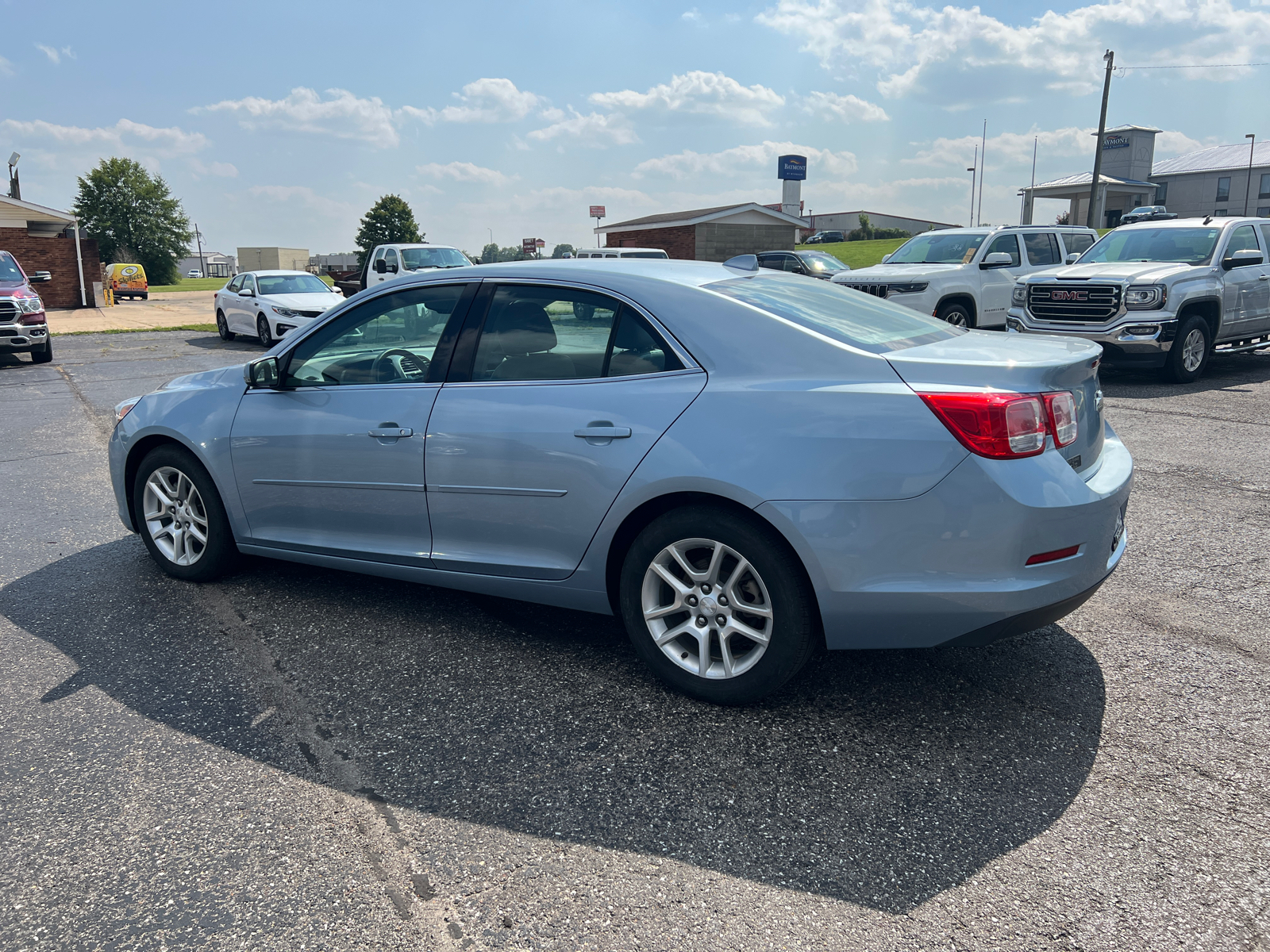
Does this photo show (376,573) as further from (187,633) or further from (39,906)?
(39,906)

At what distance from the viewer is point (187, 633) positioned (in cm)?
425

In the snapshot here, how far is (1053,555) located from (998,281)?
1282 centimetres

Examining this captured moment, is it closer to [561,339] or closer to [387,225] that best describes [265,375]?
[561,339]

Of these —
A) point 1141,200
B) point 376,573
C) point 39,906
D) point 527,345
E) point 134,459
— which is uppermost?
point 1141,200

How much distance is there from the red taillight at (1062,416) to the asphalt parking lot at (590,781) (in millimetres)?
1005

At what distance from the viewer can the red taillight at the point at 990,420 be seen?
298 cm

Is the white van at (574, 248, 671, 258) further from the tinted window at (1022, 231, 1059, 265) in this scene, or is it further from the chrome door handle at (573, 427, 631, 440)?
the chrome door handle at (573, 427, 631, 440)

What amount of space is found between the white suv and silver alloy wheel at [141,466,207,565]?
451 inches

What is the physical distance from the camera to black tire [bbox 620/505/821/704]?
10.5 ft

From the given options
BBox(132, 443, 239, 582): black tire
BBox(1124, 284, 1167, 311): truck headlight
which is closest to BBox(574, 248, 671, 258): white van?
BBox(1124, 284, 1167, 311): truck headlight

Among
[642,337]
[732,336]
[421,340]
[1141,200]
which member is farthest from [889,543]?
[1141,200]

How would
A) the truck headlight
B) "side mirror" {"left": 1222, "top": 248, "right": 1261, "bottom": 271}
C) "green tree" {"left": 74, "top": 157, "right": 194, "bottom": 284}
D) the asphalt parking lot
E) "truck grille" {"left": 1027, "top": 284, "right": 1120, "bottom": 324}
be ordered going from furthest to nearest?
"green tree" {"left": 74, "top": 157, "right": 194, "bottom": 284}
"side mirror" {"left": 1222, "top": 248, "right": 1261, "bottom": 271}
"truck grille" {"left": 1027, "top": 284, "right": 1120, "bottom": 324}
the truck headlight
the asphalt parking lot

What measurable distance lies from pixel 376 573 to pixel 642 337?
169 cm

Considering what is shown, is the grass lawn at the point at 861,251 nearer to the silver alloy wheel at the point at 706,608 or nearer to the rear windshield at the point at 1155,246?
the rear windshield at the point at 1155,246
